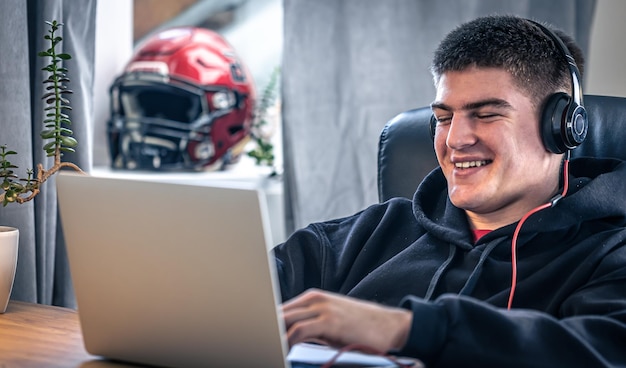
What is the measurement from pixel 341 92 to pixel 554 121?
3.92ft

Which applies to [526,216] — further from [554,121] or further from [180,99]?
[180,99]

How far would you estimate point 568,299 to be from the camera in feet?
3.90

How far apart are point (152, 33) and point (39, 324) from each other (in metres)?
1.89

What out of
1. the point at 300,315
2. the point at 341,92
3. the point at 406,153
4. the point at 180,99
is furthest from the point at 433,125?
the point at 180,99

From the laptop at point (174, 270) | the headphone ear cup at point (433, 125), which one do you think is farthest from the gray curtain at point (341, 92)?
the laptop at point (174, 270)

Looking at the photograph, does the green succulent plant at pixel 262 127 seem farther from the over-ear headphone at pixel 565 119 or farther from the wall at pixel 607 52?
the over-ear headphone at pixel 565 119

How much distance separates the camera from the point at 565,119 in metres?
1.33

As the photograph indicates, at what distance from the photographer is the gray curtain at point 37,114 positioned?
5.60ft

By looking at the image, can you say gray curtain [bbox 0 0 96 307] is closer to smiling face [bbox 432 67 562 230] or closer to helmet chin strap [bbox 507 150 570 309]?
smiling face [bbox 432 67 562 230]

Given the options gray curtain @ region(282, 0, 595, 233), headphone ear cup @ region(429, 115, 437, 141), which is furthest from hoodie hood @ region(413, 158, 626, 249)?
gray curtain @ region(282, 0, 595, 233)

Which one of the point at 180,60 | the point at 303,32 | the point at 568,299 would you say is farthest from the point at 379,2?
the point at 568,299

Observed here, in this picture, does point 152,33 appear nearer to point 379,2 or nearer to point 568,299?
point 379,2

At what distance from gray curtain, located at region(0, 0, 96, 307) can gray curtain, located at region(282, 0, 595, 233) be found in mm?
A: 709

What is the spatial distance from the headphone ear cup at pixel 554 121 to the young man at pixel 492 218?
2 cm
